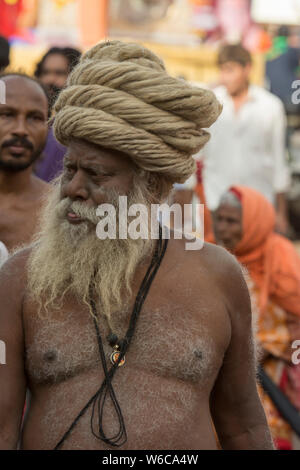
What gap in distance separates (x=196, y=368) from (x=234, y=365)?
0.27 m

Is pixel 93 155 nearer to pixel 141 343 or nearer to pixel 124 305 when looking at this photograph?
pixel 124 305

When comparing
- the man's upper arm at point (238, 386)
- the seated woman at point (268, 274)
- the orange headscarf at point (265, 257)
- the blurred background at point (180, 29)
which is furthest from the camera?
the blurred background at point (180, 29)

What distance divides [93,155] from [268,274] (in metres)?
3.26

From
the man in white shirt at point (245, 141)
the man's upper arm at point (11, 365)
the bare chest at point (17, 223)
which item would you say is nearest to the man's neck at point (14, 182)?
the bare chest at point (17, 223)

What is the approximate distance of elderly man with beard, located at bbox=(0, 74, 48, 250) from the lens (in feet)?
15.6

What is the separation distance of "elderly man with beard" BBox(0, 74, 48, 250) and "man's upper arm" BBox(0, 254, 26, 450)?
1564mm

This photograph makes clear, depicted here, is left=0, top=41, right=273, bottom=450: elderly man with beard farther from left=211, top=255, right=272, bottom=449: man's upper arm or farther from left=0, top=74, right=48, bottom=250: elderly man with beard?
left=0, top=74, right=48, bottom=250: elderly man with beard

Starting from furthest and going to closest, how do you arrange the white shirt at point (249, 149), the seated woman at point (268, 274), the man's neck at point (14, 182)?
1. the white shirt at point (249, 149)
2. the seated woman at point (268, 274)
3. the man's neck at point (14, 182)

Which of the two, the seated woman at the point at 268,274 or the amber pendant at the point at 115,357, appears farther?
the seated woman at the point at 268,274

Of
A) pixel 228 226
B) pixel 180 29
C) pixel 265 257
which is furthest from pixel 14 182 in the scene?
pixel 180 29

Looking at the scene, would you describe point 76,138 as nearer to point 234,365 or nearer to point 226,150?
point 234,365

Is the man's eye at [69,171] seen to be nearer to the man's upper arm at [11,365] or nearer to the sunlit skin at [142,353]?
the sunlit skin at [142,353]

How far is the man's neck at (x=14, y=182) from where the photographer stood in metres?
4.87
